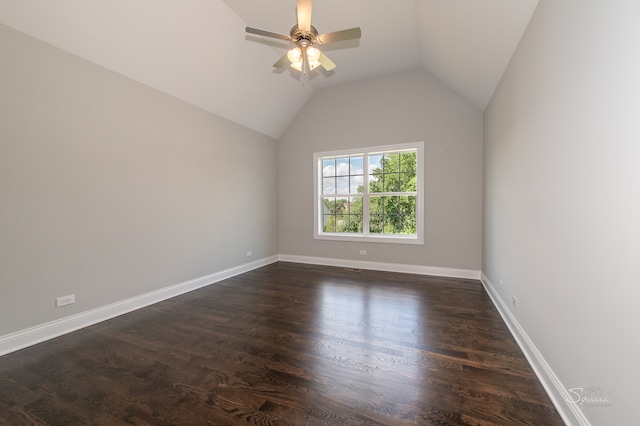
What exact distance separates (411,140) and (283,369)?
4101 millimetres

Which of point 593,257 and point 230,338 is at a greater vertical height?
point 593,257

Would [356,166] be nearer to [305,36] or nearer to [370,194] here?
[370,194]

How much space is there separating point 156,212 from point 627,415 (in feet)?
13.5

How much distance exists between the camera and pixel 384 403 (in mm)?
1535

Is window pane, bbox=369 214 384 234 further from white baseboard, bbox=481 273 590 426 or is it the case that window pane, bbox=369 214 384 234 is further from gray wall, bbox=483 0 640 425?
gray wall, bbox=483 0 640 425

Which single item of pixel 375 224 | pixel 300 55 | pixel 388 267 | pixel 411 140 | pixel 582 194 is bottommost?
pixel 388 267

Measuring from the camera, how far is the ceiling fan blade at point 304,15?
214cm

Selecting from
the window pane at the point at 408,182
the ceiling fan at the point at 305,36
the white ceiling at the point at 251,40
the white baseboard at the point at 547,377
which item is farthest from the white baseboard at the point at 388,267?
the ceiling fan at the point at 305,36

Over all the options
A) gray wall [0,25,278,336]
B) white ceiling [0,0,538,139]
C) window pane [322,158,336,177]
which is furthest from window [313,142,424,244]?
gray wall [0,25,278,336]

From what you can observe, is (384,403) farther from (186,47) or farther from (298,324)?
(186,47)

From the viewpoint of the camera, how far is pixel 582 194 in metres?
1.31

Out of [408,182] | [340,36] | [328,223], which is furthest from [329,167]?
[340,36]

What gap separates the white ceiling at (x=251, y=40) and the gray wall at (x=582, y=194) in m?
0.63

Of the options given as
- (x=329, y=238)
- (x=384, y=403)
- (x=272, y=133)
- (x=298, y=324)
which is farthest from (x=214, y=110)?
(x=384, y=403)
